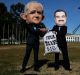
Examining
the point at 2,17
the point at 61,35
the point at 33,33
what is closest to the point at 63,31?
the point at 61,35

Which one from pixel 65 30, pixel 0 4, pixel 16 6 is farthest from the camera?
pixel 16 6

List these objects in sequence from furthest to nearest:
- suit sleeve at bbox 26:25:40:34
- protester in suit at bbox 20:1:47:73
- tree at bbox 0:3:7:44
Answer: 1. tree at bbox 0:3:7:44
2. protester in suit at bbox 20:1:47:73
3. suit sleeve at bbox 26:25:40:34

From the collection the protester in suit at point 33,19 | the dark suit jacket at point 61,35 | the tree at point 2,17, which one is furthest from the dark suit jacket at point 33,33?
the tree at point 2,17

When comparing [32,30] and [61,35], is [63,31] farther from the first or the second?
[32,30]

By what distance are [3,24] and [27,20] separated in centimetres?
7364

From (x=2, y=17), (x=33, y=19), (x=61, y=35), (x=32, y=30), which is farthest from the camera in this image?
(x=2, y=17)

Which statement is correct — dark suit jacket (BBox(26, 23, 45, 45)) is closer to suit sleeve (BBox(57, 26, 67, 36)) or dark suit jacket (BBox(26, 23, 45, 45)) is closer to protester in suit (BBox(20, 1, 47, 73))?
protester in suit (BBox(20, 1, 47, 73))

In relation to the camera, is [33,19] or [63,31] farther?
[33,19]

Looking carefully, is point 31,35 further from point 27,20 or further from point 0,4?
point 0,4

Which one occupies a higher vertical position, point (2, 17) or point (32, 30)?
point (2, 17)

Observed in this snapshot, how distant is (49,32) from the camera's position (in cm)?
1188

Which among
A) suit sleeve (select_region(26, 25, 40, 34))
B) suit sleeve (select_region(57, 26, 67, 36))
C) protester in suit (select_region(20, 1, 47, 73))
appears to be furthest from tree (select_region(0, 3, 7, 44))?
suit sleeve (select_region(57, 26, 67, 36))

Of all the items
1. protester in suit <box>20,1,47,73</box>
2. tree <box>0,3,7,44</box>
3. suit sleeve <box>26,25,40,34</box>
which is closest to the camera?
suit sleeve <box>26,25,40,34</box>

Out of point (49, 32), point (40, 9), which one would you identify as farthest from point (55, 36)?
point (40, 9)
